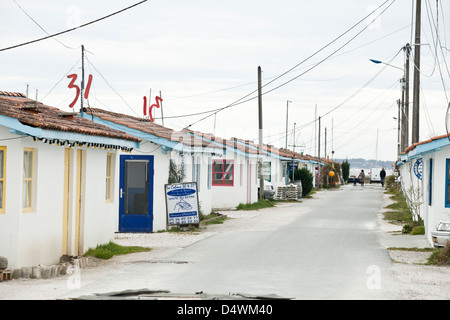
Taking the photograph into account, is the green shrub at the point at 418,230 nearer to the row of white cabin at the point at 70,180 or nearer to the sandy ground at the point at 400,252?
the sandy ground at the point at 400,252

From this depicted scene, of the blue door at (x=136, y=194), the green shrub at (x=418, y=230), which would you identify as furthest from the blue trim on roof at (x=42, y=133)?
the green shrub at (x=418, y=230)

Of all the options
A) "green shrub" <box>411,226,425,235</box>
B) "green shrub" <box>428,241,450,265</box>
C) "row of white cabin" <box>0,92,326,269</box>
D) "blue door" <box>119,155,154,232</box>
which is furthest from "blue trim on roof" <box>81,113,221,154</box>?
"green shrub" <box>428,241,450,265</box>

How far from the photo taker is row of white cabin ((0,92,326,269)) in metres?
12.1

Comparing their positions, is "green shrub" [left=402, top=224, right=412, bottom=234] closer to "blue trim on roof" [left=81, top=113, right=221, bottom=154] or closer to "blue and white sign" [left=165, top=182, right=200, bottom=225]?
"blue and white sign" [left=165, top=182, right=200, bottom=225]

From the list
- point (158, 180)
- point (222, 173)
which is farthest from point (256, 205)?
point (158, 180)

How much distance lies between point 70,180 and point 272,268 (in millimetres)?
4550

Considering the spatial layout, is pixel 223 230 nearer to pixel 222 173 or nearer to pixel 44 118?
pixel 44 118

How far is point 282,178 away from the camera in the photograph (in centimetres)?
5025

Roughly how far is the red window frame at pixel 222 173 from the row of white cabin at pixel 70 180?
1098 centimetres

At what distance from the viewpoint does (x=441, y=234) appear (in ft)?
52.2

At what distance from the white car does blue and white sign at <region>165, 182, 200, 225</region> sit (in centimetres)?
809

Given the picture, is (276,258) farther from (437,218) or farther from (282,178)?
(282,178)

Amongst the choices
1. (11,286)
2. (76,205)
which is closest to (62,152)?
(76,205)
